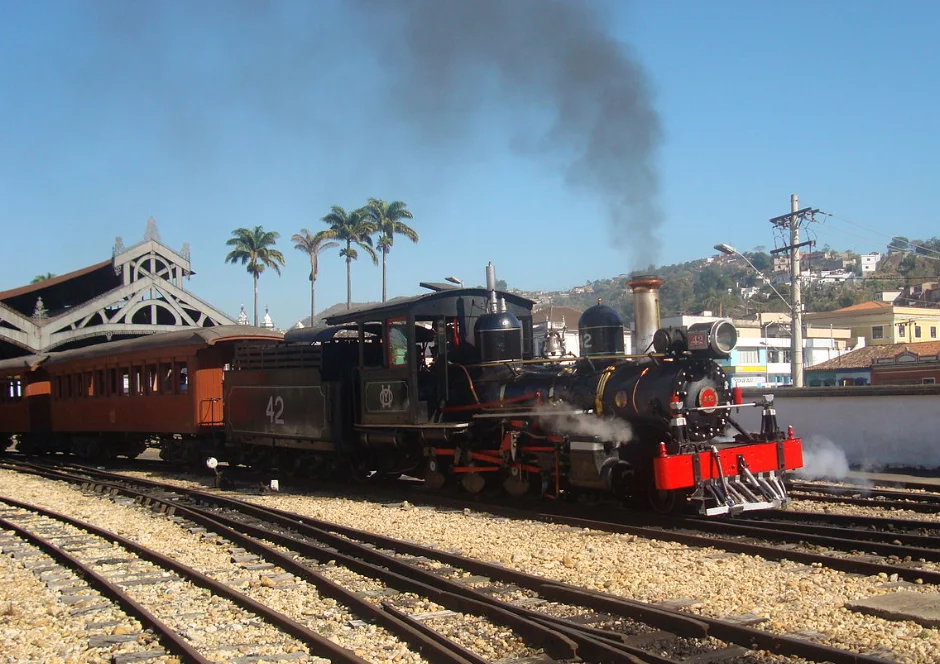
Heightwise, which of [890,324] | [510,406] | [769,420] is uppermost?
[890,324]

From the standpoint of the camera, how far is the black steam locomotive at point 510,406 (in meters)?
8.84

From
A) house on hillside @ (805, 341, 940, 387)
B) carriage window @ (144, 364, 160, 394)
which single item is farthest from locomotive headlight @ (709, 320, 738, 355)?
house on hillside @ (805, 341, 940, 387)

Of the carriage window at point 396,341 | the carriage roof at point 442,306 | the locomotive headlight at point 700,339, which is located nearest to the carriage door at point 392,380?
the carriage window at point 396,341

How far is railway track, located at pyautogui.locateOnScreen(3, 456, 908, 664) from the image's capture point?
481 cm

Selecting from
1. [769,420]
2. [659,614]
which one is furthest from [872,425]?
[659,614]

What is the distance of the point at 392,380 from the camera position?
37.8 ft

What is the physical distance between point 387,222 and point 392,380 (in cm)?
3750

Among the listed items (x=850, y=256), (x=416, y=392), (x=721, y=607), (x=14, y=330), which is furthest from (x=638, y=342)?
(x=850, y=256)

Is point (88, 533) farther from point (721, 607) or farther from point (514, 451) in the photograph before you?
point (721, 607)

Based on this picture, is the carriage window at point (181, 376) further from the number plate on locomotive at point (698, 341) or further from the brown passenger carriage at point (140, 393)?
the number plate on locomotive at point (698, 341)

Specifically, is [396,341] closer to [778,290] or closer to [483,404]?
[483,404]

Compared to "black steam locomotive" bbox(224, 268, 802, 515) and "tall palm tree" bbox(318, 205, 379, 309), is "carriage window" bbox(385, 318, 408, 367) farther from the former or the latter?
"tall palm tree" bbox(318, 205, 379, 309)

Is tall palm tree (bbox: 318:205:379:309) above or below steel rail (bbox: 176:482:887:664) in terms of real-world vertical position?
above

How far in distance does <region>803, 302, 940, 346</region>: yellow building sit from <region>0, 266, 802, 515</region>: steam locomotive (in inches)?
1928
